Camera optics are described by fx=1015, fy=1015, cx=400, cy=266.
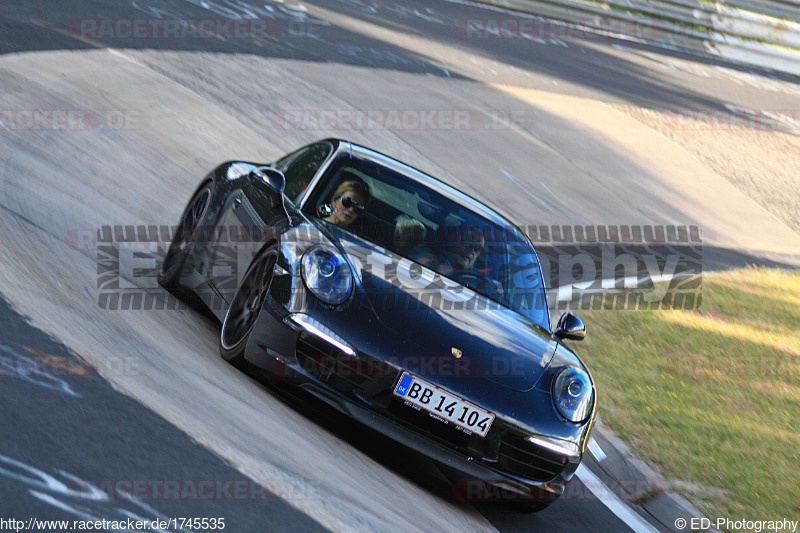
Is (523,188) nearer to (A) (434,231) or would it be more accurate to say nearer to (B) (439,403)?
(A) (434,231)

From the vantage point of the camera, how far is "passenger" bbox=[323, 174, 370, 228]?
5.73 m

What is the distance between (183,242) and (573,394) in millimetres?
2812

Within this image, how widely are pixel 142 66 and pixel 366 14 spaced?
6691 millimetres

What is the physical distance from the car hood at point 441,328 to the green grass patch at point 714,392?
71.3 inches

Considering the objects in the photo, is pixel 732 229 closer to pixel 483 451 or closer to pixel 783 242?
pixel 783 242

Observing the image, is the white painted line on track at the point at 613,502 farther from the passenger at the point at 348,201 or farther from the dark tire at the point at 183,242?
the dark tire at the point at 183,242

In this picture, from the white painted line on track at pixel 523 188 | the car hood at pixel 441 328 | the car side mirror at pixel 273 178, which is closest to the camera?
the car hood at pixel 441 328

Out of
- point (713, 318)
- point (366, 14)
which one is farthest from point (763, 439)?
point (366, 14)

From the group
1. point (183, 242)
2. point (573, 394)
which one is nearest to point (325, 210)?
point (183, 242)

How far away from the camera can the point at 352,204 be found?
5840 millimetres

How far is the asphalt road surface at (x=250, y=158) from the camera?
397cm

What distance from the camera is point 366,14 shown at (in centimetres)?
1789

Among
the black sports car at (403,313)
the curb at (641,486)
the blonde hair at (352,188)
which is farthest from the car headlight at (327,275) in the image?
the curb at (641,486)

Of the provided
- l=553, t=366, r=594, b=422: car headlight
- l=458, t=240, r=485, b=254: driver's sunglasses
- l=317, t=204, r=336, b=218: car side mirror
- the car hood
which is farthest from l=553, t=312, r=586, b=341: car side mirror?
l=317, t=204, r=336, b=218: car side mirror
